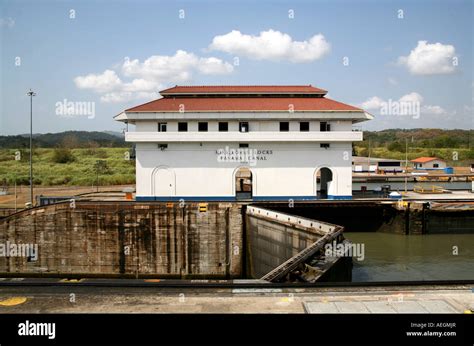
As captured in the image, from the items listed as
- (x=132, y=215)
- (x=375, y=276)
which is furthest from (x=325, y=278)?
(x=132, y=215)

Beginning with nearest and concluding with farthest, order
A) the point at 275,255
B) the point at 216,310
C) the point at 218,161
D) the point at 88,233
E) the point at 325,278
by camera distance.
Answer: the point at 216,310 < the point at 325,278 < the point at 275,255 < the point at 88,233 < the point at 218,161

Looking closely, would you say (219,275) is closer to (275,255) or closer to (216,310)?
(275,255)

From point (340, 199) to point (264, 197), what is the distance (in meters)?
5.34

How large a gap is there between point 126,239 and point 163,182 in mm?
5839

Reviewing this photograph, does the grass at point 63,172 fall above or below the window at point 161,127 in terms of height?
below

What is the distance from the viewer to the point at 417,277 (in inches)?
762

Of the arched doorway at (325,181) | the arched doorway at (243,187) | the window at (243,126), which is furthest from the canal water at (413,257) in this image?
the window at (243,126)

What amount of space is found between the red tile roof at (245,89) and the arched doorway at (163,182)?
713 cm

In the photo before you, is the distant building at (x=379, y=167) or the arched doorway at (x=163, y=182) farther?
the distant building at (x=379, y=167)

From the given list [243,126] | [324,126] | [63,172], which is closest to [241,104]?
[243,126]

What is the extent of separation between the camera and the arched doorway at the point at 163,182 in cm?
2833

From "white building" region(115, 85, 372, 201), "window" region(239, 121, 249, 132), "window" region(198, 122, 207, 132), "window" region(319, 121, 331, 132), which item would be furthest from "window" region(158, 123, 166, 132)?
"window" region(319, 121, 331, 132)

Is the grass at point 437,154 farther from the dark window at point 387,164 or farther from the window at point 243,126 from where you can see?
the window at point 243,126

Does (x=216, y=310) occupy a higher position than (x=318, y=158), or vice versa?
(x=318, y=158)
